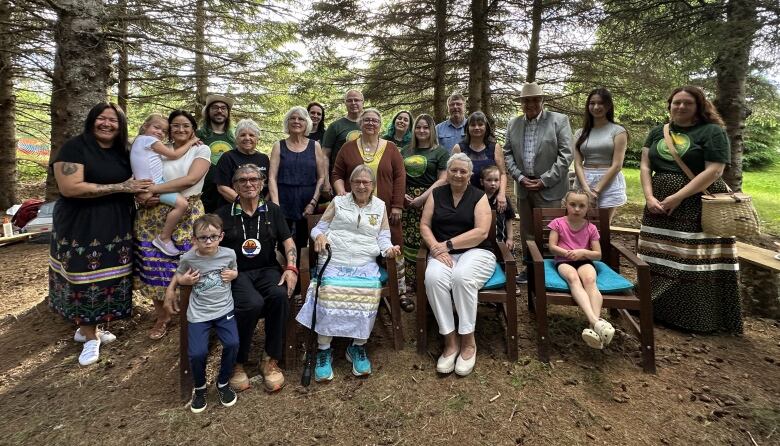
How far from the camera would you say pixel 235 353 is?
2512 mm

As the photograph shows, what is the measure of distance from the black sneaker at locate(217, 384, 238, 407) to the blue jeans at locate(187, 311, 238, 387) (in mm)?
41

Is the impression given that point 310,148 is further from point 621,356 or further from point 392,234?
point 621,356

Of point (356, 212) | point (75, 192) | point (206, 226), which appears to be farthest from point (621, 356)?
point (75, 192)

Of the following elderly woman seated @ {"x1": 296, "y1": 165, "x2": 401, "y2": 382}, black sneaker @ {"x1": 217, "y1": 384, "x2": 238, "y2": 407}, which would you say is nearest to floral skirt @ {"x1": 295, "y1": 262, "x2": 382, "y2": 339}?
elderly woman seated @ {"x1": 296, "y1": 165, "x2": 401, "y2": 382}

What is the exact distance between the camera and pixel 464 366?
2.75 metres

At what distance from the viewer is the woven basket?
2918 mm

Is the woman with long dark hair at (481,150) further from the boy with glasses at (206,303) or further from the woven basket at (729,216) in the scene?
the boy with glasses at (206,303)

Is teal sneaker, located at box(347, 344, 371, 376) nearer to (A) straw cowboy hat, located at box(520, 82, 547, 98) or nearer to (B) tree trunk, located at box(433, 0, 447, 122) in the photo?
(A) straw cowboy hat, located at box(520, 82, 547, 98)

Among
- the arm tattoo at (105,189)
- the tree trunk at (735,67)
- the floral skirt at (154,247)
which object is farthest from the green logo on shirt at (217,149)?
the tree trunk at (735,67)

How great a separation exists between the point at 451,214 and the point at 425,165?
93 centimetres

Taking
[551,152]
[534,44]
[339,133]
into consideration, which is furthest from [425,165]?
[534,44]

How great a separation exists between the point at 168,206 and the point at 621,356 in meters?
3.80

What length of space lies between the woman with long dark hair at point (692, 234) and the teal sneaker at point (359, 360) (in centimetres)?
261

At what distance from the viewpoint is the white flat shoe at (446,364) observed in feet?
9.03
